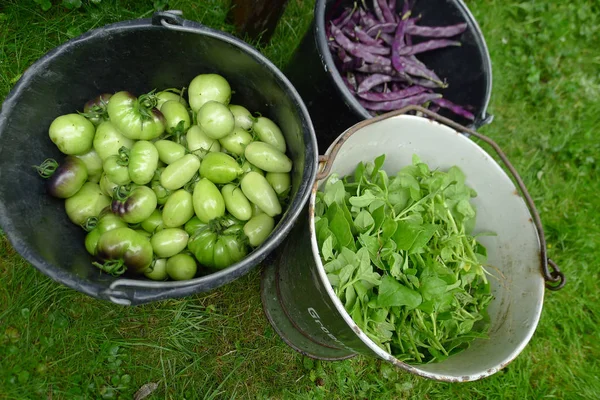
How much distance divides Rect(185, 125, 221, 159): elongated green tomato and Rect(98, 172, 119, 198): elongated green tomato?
0.33 m

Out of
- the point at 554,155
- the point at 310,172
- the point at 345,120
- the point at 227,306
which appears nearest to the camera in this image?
the point at 310,172

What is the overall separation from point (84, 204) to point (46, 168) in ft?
0.60

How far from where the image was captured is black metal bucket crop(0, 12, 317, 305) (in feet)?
4.69

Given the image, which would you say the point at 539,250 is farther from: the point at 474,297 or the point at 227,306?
the point at 227,306

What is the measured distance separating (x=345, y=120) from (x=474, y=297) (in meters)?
1.00

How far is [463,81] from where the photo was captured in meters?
2.53

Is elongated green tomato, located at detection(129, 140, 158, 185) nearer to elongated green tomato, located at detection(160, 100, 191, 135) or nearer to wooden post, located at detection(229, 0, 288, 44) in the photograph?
elongated green tomato, located at detection(160, 100, 191, 135)

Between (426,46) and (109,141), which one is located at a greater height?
(426,46)

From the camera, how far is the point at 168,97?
6.37ft

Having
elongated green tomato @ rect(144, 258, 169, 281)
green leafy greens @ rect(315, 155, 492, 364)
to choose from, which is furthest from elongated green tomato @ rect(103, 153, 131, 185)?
green leafy greens @ rect(315, 155, 492, 364)

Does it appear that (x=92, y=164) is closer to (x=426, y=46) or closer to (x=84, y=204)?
(x=84, y=204)

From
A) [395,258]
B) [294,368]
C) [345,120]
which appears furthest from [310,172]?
[294,368]

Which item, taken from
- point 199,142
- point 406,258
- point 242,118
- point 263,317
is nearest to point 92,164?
point 199,142

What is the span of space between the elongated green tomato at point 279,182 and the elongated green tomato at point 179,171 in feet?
0.99
